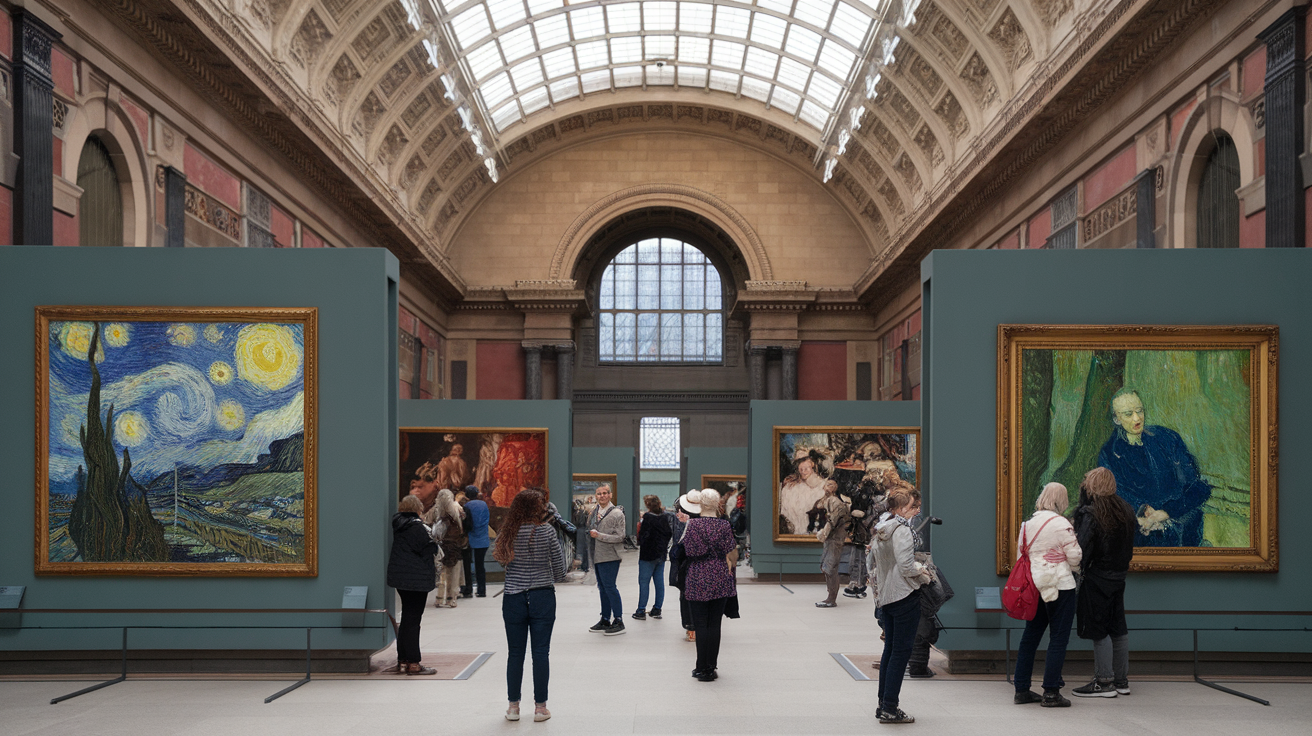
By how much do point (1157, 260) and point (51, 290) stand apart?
10588 mm

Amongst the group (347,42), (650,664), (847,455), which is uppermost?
(347,42)

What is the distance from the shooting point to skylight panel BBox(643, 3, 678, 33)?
33.3 m

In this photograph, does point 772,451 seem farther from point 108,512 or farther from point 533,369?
point 533,369

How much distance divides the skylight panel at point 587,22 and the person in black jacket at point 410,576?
84.0 feet

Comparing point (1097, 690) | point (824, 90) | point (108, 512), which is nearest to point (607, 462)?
point (824, 90)

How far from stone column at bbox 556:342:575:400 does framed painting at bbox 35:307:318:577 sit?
29.1 meters

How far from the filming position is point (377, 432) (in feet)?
32.6

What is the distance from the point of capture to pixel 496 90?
35.4 meters

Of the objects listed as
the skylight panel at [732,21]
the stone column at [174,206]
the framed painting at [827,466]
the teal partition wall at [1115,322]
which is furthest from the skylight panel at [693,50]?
the teal partition wall at [1115,322]

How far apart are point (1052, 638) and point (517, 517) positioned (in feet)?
14.7

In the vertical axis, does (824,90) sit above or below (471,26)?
below

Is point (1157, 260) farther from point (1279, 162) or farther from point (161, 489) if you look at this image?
point (161, 489)

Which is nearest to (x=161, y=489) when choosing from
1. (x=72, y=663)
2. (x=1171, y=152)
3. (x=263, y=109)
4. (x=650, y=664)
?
(x=72, y=663)

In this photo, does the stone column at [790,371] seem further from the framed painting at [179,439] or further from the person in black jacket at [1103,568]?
the framed painting at [179,439]
